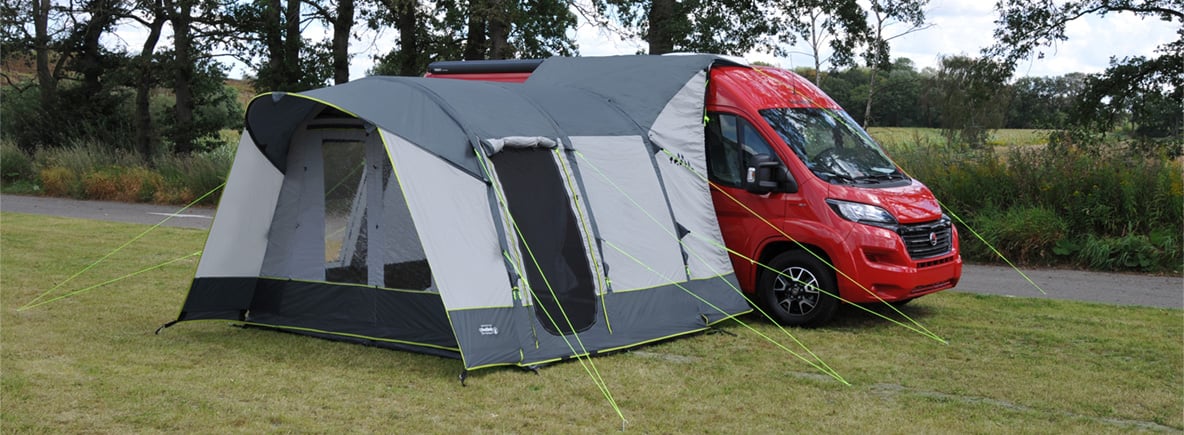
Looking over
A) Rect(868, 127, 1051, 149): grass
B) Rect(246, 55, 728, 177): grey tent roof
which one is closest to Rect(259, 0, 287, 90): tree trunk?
Rect(868, 127, 1051, 149): grass

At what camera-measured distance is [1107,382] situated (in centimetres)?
719

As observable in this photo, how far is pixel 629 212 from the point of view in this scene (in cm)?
867

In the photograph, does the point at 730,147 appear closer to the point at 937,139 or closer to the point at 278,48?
the point at 937,139

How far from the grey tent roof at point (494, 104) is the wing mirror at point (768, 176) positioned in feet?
3.28

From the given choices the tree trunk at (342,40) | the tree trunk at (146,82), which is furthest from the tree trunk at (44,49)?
the tree trunk at (342,40)

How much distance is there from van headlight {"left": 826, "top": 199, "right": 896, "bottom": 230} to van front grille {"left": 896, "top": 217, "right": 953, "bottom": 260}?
0.11 metres

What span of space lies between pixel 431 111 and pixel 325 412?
250 cm

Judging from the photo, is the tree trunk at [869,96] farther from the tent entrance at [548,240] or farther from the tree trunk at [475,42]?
the tent entrance at [548,240]

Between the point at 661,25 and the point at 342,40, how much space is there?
800 centimetres

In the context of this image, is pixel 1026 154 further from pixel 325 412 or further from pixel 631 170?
pixel 325 412

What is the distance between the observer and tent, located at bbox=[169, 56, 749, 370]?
24.5 feet

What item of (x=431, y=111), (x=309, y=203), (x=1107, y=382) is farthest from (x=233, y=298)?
(x=1107, y=382)

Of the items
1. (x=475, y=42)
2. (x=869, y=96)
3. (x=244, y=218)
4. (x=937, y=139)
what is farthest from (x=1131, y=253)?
(x=869, y=96)

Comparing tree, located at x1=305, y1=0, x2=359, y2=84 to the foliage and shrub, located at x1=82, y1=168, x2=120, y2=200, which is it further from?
the foliage
